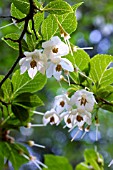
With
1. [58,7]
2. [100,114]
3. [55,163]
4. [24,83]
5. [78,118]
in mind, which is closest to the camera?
[58,7]

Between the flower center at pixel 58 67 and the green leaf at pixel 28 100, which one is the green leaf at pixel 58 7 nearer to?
the flower center at pixel 58 67

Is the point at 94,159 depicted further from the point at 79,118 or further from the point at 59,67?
the point at 59,67

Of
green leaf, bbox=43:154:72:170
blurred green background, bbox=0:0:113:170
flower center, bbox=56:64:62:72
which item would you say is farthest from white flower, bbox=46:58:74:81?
blurred green background, bbox=0:0:113:170

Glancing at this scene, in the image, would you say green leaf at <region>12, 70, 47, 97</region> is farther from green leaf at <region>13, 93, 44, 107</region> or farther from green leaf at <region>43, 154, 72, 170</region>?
green leaf at <region>43, 154, 72, 170</region>

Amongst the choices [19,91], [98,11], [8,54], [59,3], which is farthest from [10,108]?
[98,11]

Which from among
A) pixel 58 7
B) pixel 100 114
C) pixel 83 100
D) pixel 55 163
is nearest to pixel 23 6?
pixel 58 7
